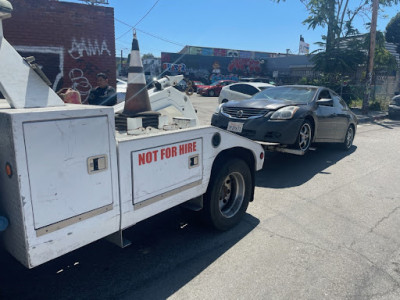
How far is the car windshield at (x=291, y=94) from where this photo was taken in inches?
284

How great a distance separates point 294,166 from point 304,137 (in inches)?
28.6

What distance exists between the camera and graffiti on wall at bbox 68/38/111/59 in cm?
925

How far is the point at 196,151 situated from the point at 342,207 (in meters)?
2.75

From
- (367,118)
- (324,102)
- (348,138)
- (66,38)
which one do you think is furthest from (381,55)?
(66,38)

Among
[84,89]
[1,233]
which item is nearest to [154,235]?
[1,233]

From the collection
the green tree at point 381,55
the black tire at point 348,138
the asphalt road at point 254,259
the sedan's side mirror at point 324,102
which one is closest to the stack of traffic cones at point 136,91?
the asphalt road at point 254,259

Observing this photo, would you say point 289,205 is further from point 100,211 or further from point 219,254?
point 100,211

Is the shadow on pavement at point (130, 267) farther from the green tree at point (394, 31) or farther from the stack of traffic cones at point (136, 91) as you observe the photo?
the green tree at point (394, 31)

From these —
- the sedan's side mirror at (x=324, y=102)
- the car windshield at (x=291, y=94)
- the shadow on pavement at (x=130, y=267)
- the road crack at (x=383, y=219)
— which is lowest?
the road crack at (x=383, y=219)

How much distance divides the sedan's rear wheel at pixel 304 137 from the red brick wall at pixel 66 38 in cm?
620

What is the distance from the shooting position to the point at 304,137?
257 inches

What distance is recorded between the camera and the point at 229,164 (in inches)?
144

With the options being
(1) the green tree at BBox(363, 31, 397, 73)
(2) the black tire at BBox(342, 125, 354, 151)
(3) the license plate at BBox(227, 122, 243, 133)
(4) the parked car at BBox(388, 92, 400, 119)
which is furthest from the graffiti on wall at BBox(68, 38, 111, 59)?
(1) the green tree at BBox(363, 31, 397, 73)

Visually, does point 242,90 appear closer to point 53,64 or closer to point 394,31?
point 53,64
